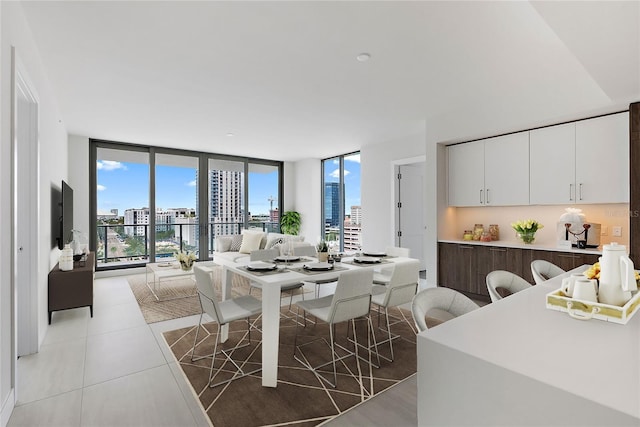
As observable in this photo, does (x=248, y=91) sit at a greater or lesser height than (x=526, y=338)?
greater

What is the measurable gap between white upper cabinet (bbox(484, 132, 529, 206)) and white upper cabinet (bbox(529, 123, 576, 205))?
86mm

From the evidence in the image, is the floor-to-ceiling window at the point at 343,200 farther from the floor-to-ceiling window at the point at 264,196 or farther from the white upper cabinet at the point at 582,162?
the white upper cabinet at the point at 582,162

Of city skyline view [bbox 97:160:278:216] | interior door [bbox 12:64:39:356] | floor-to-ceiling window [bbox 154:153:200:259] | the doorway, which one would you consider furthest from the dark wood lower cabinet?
city skyline view [bbox 97:160:278:216]

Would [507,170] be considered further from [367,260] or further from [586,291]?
[586,291]

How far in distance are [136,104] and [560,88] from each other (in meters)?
5.09

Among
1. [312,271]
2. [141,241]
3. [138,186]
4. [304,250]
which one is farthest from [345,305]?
[138,186]

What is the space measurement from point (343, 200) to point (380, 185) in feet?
5.00

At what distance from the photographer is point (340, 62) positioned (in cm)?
311

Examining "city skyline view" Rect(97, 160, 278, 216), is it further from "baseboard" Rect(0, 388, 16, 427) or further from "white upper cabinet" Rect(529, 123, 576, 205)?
"white upper cabinet" Rect(529, 123, 576, 205)

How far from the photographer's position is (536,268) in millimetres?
2480

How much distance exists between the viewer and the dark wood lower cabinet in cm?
373

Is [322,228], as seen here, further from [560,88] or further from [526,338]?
[526,338]

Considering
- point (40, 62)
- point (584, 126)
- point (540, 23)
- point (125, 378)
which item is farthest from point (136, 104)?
point (584, 126)

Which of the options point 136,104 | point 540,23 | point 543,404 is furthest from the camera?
point 136,104
